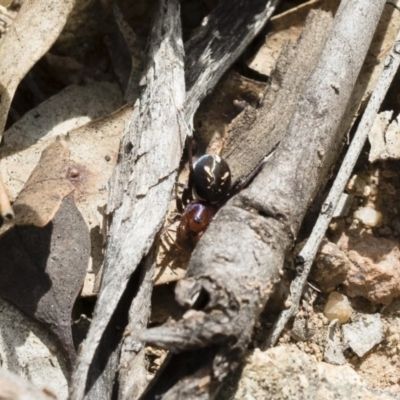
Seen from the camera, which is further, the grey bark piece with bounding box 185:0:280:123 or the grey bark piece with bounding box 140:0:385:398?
the grey bark piece with bounding box 185:0:280:123

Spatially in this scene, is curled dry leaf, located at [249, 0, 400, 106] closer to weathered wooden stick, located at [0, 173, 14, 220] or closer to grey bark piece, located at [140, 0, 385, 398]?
grey bark piece, located at [140, 0, 385, 398]

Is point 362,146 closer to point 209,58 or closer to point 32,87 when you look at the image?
point 209,58

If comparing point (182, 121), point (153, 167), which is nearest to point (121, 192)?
point (153, 167)

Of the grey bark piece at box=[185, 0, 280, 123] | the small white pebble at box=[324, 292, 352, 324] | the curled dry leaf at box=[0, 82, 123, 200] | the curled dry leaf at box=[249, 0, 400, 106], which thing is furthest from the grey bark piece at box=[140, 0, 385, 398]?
the curled dry leaf at box=[0, 82, 123, 200]

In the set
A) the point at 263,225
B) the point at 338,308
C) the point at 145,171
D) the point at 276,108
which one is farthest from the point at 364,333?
the point at 145,171

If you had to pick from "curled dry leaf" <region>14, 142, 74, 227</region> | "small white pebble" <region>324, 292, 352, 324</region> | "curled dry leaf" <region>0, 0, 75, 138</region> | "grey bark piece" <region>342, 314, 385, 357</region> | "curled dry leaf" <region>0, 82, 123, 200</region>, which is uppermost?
"curled dry leaf" <region>0, 0, 75, 138</region>

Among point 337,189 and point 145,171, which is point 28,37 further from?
point 337,189

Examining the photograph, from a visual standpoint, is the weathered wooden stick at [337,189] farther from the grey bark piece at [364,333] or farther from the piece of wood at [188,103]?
the piece of wood at [188,103]
